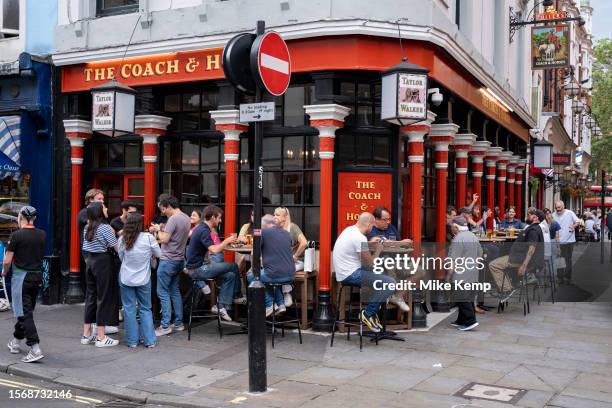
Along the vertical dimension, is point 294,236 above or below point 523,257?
above

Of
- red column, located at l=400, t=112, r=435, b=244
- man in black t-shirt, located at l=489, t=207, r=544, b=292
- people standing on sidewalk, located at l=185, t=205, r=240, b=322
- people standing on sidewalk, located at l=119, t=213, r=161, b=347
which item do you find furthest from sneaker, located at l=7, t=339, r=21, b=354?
man in black t-shirt, located at l=489, t=207, r=544, b=292

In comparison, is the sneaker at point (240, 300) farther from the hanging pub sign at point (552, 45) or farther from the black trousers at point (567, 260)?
the hanging pub sign at point (552, 45)

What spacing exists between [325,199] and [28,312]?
4133 mm

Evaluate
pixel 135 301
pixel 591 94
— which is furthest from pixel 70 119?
pixel 591 94

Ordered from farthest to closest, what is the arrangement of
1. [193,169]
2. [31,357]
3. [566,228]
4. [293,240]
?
1. [566,228]
2. [193,169]
3. [293,240]
4. [31,357]

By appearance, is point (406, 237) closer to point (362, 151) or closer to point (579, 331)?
point (362, 151)

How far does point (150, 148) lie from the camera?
36.8 ft

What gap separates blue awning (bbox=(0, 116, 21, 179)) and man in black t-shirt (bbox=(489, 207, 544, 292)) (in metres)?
8.48

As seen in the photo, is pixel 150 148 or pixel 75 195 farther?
pixel 75 195

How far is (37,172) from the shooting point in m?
11.9

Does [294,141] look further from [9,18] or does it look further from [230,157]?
[9,18]

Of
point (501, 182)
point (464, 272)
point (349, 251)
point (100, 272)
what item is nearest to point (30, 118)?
point (100, 272)

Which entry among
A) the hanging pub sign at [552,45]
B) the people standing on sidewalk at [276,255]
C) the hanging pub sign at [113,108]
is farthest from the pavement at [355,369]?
the hanging pub sign at [552,45]

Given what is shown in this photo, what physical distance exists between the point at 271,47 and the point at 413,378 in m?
3.79
